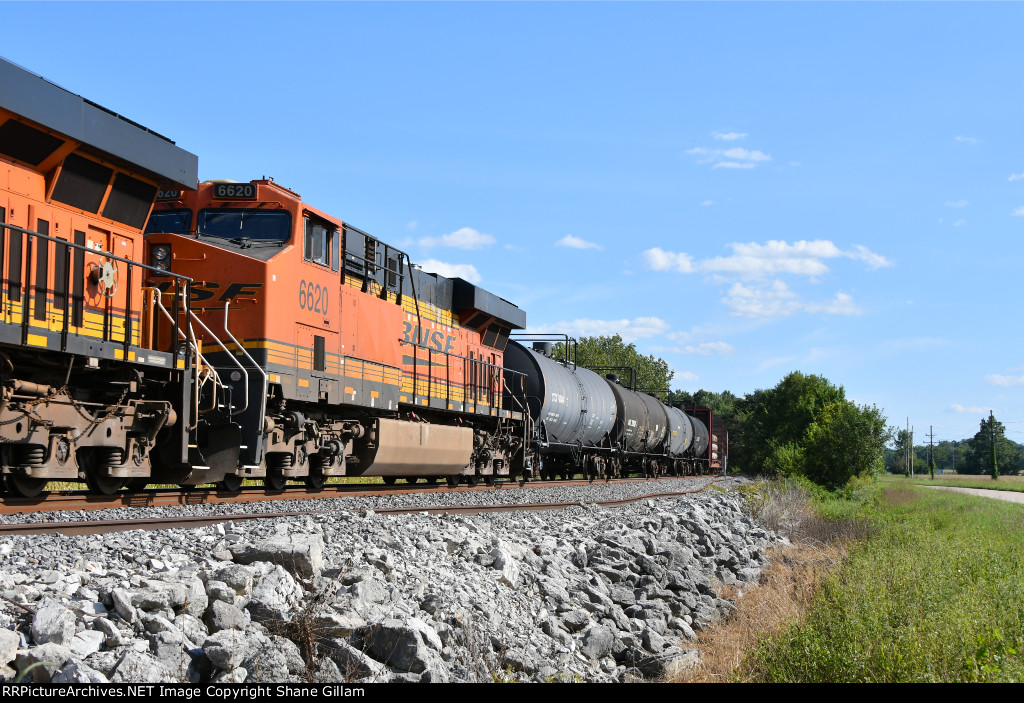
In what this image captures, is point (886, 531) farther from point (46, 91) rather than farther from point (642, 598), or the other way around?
point (46, 91)

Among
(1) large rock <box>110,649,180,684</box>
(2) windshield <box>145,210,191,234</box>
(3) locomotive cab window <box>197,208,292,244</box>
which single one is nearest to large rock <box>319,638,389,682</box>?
(1) large rock <box>110,649,180,684</box>

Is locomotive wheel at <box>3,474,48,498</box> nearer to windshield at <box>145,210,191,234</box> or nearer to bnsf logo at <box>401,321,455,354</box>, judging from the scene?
windshield at <box>145,210,191,234</box>

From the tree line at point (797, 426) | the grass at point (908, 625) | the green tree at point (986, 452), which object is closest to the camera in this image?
the grass at point (908, 625)

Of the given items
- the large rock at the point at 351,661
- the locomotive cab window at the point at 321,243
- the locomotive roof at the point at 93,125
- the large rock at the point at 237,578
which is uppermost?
the locomotive roof at the point at 93,125

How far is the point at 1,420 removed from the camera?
7887mm

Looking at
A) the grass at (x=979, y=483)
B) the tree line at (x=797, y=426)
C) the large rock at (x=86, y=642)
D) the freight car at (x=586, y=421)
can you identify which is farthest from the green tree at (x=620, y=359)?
the large rock at (x=86, y=642)

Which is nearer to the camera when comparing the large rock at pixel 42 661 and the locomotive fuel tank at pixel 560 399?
the large rock at pixel 42 661

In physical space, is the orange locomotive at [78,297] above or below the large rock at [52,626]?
above

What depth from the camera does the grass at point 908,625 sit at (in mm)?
6203

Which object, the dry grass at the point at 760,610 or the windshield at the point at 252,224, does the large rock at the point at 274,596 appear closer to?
the dry grass at the point at 760,610

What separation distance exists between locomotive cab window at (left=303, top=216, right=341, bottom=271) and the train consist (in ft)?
0.10

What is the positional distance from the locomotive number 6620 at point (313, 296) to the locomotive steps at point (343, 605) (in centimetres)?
431

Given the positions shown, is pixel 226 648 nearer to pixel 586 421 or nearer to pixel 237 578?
pixel 237 578

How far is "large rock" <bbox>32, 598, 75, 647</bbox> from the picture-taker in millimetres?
4453
